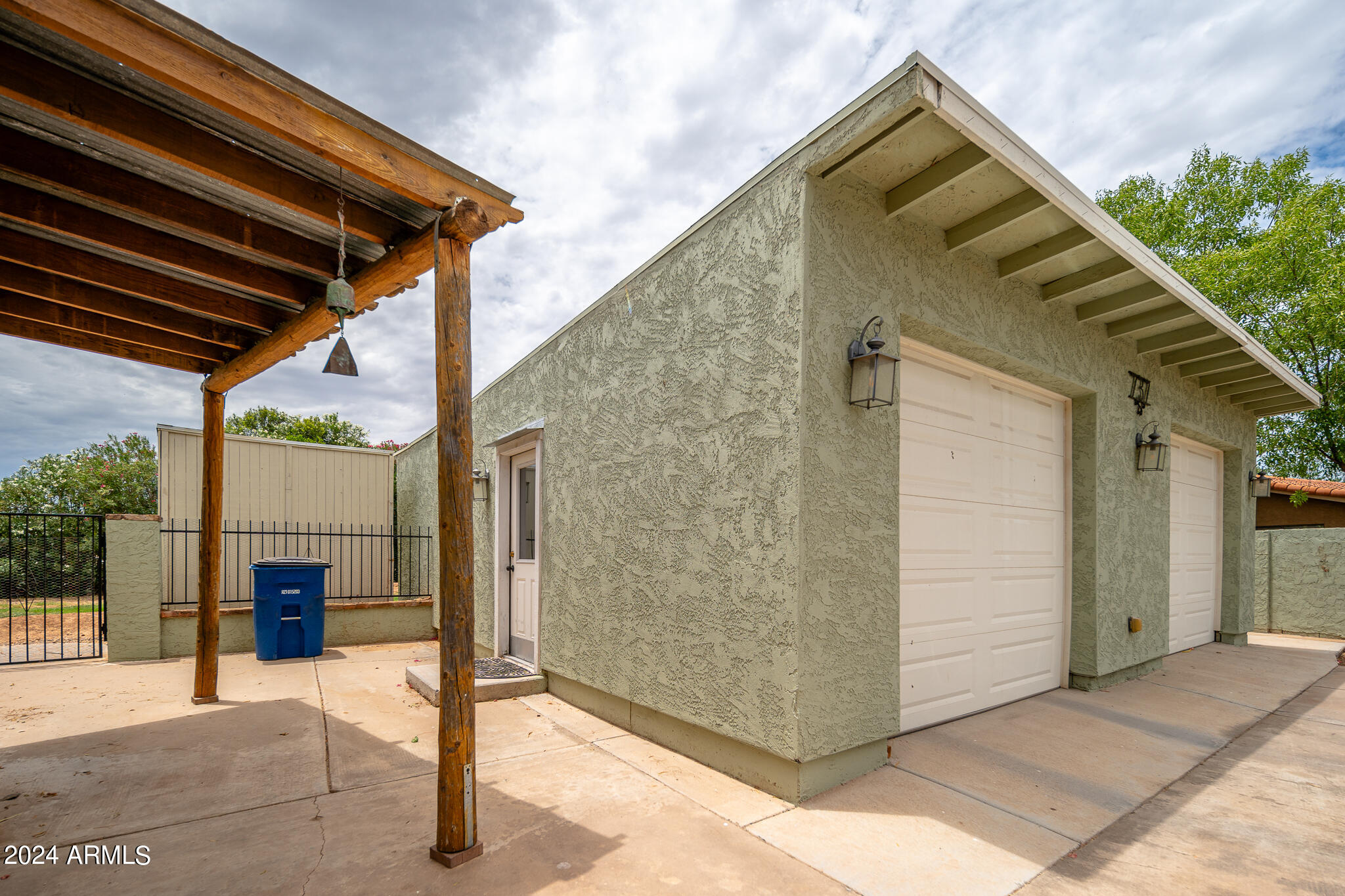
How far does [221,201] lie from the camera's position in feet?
10.7

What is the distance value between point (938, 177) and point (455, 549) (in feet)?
10.9

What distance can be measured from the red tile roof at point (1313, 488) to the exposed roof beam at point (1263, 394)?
3.70 m

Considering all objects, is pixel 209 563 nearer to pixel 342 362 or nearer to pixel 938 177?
pixel 342 362

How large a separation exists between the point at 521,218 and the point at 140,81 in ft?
5.00

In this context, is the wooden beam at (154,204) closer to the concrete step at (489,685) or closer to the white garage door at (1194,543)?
the concrete step at (489,685)

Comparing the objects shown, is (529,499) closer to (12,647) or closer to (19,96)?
(19,96)

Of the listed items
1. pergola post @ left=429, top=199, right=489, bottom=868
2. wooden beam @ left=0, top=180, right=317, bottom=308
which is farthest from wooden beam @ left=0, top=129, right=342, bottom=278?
pergola post @ left=429, top=199, right=489, bottom=868

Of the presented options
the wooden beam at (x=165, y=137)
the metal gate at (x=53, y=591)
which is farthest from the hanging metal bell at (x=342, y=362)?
the metal gate at (x=53, y=591)

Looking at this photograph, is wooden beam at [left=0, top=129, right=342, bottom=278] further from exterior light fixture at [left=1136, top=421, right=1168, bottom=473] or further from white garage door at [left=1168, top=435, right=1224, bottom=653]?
white garage door at [left=1168, top=435, right=1224, bottom=653]

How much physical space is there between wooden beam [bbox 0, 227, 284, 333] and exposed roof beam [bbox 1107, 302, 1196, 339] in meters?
7.26

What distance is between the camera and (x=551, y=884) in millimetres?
2482

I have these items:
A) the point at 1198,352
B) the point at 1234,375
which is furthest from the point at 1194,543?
the point at 1198,352

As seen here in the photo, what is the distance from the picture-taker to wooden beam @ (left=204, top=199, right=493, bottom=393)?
3125mm

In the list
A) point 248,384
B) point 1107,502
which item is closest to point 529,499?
point 248,384
